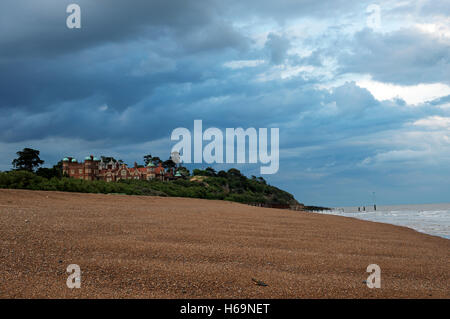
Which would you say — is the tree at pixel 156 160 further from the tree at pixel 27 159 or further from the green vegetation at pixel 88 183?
the tree at pixel 27 159

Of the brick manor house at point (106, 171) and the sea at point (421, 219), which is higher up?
the brick manor house at point (106, 171)

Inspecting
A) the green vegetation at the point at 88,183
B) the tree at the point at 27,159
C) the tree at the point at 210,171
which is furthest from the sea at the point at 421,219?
the tree at the point at 210,171

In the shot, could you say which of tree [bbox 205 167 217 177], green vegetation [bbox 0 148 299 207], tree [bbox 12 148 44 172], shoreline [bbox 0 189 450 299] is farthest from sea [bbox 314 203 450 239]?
tree [bbox 205 167 217 177]

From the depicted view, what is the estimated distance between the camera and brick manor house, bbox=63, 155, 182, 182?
199 ft

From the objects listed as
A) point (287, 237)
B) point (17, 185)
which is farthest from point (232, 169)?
point (287, 237)

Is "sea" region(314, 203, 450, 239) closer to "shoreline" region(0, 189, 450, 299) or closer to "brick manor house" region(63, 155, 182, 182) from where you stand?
"shoreline" region(0, 189, 450, 299)

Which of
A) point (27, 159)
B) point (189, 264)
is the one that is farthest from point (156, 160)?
point (189, 264)

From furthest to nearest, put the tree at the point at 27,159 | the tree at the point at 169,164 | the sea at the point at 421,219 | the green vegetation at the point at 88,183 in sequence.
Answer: the tree at the point at 169,164
the tree at the point at 27,159
the green vegetation at the point at 88,183
the sea at the point at 421,219

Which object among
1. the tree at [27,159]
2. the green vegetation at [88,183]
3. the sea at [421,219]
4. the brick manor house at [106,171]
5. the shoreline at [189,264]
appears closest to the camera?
the shoreline at [189,264]

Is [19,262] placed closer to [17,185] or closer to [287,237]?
[287,237]

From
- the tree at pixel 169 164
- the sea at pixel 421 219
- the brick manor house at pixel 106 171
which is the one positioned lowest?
the sea at pixel 421 219

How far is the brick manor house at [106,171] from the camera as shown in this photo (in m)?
60.5

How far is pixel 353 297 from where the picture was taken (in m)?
3.49

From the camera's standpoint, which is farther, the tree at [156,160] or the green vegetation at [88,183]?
the tree at [156,160]
